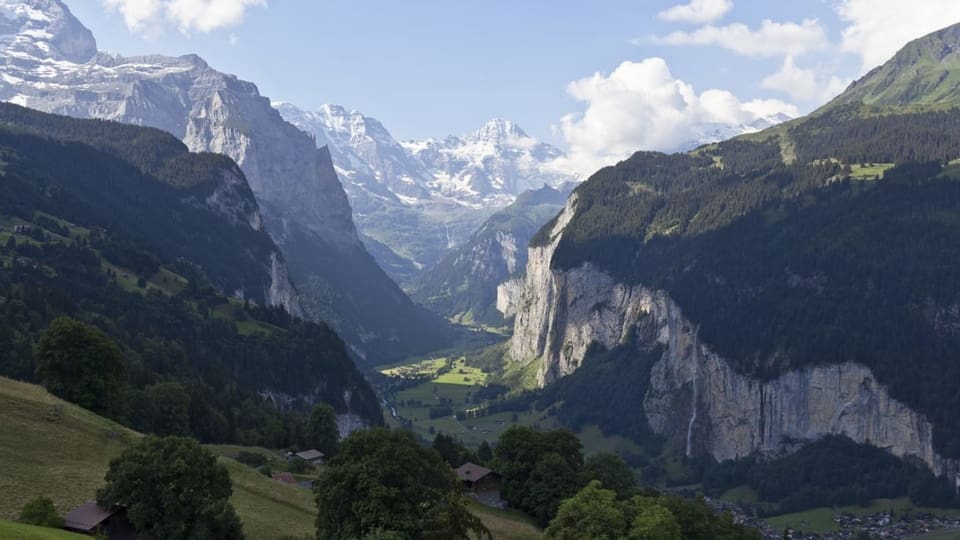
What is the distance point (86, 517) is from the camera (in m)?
55.0

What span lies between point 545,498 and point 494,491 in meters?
9.40

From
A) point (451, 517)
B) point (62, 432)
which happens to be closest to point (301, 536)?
point (451, 517)

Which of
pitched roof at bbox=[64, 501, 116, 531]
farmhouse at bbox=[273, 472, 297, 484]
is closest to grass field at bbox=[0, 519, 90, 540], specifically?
pitched roof at bbox=[64, 501, 116, 531]

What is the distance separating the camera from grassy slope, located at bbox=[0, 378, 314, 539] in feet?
194

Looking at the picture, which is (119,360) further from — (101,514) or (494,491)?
(494,491)

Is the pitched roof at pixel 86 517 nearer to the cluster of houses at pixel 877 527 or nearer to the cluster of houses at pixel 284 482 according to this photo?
the cluster of houses at pixel 284 482

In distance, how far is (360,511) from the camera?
6425 cm

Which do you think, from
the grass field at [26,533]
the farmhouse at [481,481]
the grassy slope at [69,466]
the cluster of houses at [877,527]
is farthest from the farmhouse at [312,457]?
the cluster of houses at [877,527]

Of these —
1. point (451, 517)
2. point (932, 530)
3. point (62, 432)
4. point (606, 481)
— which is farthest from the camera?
point (932, 530)

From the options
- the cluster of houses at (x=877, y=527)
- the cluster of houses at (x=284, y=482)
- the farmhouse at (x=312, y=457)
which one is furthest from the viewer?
the cluster of houses at (x=877, y=527)

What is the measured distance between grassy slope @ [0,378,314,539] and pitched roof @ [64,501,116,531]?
1.15m

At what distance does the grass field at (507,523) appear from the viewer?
86.4 m

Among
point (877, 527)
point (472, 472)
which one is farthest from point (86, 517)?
point (877, 527)

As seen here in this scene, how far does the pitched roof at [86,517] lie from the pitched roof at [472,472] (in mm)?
53645
